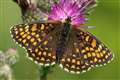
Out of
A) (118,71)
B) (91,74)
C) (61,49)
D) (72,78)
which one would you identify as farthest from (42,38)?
(118,71)

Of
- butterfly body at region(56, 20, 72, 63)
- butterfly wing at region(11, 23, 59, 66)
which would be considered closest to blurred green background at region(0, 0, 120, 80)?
butterfly body at region(56, 20, 72, 63)

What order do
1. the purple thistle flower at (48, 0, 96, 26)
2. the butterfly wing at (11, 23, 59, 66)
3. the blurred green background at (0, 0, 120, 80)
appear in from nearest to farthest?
1. the butterfly wing at (11, 23, 59, 66)
2. the purple thistle flower at (48, 0, 96, 26)
3. the blurred green background at (0, 0, 120, 80)

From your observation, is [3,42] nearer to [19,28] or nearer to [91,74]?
[91,74]

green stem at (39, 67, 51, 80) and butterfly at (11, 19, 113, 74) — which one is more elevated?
butterfly at (11, 19, 113, 74)

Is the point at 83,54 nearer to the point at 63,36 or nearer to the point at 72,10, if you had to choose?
the point at 63,36

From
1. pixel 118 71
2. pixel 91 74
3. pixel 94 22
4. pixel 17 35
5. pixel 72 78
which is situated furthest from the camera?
pixel 94 22

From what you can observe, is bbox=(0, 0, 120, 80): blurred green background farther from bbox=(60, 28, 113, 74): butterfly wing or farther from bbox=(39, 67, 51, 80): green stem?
bbox=(39, 67, 51, 80): green stem

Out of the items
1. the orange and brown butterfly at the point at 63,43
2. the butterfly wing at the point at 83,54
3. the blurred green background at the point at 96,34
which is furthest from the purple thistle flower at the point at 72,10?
the blurred green background at the point at 96,34

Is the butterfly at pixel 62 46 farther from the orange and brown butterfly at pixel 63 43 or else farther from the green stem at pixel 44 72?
the green stem at pixel 44 72

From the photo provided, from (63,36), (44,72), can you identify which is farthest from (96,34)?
(44,72)
